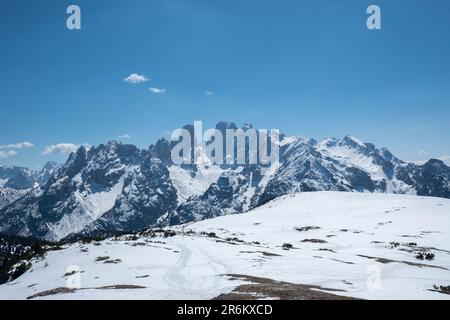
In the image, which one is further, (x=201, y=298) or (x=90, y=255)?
(x=90, y=255)

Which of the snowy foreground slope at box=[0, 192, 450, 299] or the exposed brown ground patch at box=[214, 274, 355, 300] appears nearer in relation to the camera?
the exposed brown ground patch at box=[214, 274, 355, 300]

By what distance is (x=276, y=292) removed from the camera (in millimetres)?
26031

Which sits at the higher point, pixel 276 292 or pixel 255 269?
pixel 276 292

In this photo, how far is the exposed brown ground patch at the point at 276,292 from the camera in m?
24.4

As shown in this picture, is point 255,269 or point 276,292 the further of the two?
point 255,269

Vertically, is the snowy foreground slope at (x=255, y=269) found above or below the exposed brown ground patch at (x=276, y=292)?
below

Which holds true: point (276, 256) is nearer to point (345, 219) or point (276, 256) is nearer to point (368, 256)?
point (368, 256)

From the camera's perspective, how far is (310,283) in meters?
30.6

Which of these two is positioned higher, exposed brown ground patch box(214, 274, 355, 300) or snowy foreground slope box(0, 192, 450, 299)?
exposed brown ground patch box(214, 274, 355, 300)

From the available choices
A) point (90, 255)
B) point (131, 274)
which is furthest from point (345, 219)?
point (131, 274)

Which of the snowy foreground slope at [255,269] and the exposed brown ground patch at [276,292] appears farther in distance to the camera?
the snowy foreground slope at [255,269]

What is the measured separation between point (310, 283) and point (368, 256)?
2448 cm

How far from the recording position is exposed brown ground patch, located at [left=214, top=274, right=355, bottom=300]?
962 inches
